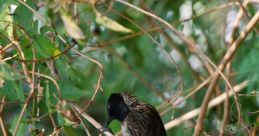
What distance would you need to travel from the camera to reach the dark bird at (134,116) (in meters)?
5.00

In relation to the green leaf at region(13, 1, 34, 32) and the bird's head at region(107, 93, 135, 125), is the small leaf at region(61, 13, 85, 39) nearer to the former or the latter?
the green leaf at region(13, 1, 34, 32)

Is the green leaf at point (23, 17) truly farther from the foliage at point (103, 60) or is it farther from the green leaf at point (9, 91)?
the green leaf at point (9, 91)

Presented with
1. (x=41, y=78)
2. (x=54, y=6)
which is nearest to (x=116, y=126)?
(x=41, y=78)

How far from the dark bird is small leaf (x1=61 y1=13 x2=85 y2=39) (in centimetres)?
226

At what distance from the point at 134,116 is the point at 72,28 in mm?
2652

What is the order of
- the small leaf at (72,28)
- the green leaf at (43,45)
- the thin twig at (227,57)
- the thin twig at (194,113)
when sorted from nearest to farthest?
1. the small leaf at (72,28)
2. the green leaf at (43,45)
3. the thin twig at (227,57)
4. the thin twig at (194,113)

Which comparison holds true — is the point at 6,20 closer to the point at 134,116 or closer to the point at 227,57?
the point at 227,57

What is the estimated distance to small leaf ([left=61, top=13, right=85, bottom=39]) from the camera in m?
2.65

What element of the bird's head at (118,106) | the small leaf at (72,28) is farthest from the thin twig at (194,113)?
the small leaf at (72,28)

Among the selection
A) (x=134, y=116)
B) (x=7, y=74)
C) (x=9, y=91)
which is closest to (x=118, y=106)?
(x=134, y=116)

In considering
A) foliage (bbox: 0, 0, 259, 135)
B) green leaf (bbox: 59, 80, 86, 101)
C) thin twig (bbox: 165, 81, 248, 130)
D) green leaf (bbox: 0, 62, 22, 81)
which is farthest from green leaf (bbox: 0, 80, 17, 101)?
thin twig (bbox: 165, 81, 248, 130)

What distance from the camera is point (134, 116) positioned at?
5281 mm

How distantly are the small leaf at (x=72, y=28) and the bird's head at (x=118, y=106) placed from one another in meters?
2.24

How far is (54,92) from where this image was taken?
3.32 metres
